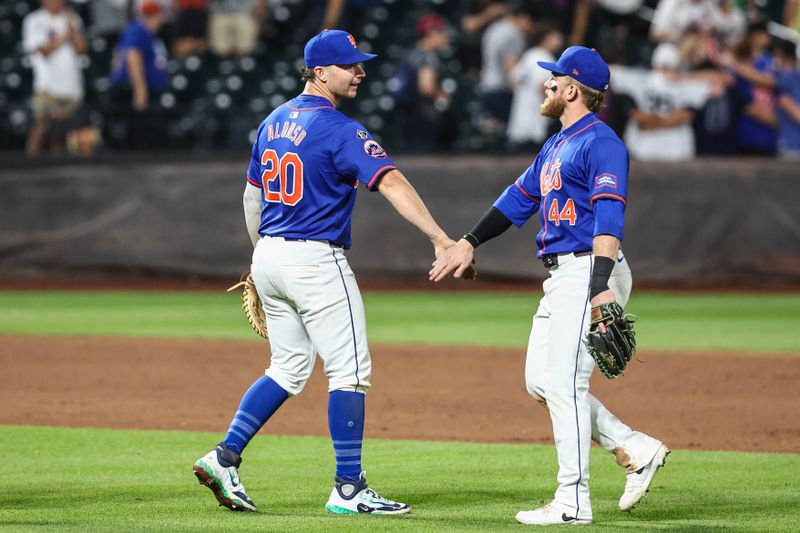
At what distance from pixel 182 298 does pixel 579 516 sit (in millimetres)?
11386

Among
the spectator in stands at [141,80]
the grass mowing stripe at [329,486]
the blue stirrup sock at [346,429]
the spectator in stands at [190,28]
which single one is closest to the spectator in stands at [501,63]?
the spectator in stands at [190,28]

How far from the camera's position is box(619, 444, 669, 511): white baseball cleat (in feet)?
18.6

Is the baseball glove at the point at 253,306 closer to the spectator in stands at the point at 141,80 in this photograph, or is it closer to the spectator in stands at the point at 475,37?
the spectator in stands at the point at 141,80

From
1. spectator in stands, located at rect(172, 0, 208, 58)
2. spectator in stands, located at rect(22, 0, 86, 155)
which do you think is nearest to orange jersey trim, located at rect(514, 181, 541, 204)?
spectator in stands, located at rect(22, 0, 86, 155)

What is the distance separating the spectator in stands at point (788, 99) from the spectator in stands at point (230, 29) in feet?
23.5

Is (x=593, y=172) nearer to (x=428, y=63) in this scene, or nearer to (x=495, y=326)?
(x=495, y=326)

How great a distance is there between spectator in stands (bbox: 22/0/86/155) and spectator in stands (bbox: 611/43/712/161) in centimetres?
678

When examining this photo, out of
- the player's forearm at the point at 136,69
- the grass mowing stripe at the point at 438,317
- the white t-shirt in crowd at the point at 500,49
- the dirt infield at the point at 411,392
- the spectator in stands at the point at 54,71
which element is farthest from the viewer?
the white t-shirt in crowd at the point at 500,49

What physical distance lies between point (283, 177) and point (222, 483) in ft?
4.41

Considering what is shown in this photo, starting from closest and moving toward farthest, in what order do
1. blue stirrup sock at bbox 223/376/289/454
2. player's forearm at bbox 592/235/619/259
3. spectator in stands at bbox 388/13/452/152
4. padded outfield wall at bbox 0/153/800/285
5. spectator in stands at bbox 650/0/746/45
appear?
player's forearm at bbox 592/235/619/259 < blue stirrup sock at bbox 223/376/289/454 < padded outfield wall at bbox 0/153/800/285 < spectator in stands at bbox 388/13/452/152 < spectator in stands at bbox 650/0/746/45

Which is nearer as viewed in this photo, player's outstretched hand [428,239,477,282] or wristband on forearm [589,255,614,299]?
wristband on forearm [589,255,614,299]

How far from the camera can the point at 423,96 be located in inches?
656

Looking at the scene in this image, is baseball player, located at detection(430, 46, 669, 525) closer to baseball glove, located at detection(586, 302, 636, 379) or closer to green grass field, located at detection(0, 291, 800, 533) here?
baseball glove, located at detection(586, 302, 636, 379)

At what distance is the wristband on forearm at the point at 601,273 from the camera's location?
17.2 feet
